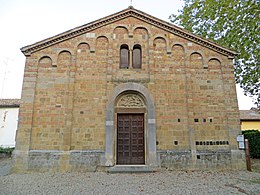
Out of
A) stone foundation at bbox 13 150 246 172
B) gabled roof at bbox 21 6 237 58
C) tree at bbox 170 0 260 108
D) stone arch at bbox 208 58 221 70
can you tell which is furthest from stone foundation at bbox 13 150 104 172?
tree at bbox 170 0 260 108

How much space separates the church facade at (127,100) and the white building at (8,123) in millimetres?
12379

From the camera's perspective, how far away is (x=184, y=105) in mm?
10203

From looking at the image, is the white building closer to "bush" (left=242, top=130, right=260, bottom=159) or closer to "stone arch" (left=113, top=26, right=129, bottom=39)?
"stone arch" (left=113, top=26, right=129, bottom=39)

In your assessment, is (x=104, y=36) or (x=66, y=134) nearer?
(x=66, y=134)

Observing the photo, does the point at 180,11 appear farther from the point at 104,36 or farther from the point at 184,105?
the point at 184,105

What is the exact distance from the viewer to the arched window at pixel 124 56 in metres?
11.0

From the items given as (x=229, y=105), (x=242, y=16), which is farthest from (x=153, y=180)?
(x=242, y=16)

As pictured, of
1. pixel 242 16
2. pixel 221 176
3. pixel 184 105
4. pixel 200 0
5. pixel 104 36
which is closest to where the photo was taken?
pixel 221 176

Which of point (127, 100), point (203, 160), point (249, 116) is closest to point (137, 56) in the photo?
point (127, 100)

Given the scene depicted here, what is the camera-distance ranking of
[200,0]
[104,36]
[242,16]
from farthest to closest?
[200,0]
[242,16]
[104,36]

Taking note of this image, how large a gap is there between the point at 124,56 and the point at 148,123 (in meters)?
4.07

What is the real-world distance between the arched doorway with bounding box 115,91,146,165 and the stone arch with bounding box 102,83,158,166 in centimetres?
32

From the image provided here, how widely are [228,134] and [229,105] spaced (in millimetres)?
1511

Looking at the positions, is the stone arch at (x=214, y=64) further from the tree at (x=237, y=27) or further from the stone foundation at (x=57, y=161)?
the stone foundation at (x=57, y=161)
